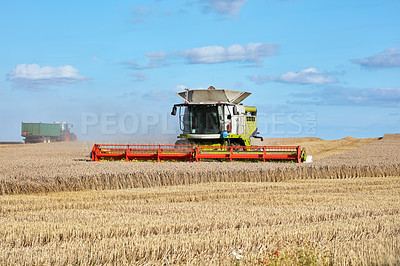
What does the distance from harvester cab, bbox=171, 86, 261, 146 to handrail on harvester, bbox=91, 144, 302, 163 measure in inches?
37.8

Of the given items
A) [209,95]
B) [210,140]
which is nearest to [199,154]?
[210,140]

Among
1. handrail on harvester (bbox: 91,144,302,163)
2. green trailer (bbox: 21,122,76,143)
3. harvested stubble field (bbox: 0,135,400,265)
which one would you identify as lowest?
harvested stubble field (bbox: 0,135,400,265)

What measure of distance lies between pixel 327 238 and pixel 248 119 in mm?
14214

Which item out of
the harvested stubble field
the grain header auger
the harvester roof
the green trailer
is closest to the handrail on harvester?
the grain header auger

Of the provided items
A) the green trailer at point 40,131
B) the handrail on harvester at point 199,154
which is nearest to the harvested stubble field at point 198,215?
the handrail on harvester at point 199,154

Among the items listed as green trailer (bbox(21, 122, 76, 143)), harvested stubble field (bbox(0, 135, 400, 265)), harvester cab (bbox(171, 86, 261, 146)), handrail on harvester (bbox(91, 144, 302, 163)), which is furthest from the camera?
green trailer (bbox(21, 122, 76, 143))

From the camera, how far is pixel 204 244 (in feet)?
16.7

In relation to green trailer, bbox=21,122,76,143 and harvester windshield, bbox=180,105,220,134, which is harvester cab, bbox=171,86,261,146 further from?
green trailer, bbox=21,122,76,143

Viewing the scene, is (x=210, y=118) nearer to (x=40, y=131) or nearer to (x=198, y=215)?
(x=198, y=215)

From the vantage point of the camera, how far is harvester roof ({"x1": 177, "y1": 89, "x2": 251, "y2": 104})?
17938 millimetres

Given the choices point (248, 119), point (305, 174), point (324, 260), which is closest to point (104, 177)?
point (305, 174)

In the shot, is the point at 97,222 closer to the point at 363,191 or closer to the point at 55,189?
the point at 55,189

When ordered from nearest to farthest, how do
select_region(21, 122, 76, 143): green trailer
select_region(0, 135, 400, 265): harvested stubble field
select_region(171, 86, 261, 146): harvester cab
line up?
1. select_region(0, 135, 400, 265): harvested stubble field
2. select_region(171, 86, 261, 146): harvester cab
3. select_region(21, 122, 76, 143): green trailer

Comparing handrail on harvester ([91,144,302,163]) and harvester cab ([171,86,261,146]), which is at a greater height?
harvester cab ([171,86,261,146])
